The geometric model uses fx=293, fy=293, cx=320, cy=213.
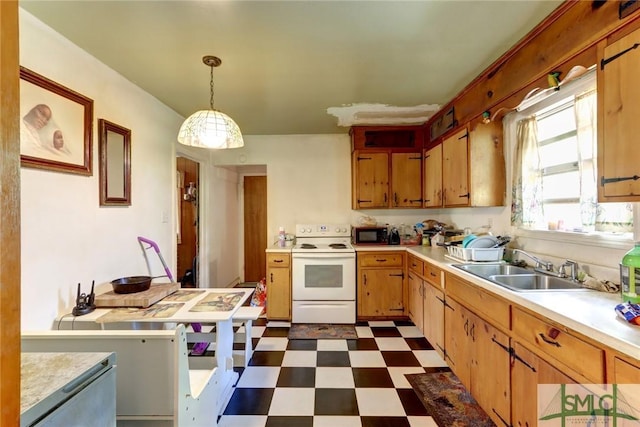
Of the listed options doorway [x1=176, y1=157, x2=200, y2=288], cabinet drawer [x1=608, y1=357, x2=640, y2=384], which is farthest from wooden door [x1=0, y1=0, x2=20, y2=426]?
doorway [x1=176, y1=157, x2=200, y2=288]

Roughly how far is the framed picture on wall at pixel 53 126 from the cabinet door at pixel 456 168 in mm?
2910

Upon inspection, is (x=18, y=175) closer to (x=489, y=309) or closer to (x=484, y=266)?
(x=489, y=309)

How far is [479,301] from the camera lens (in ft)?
5.79

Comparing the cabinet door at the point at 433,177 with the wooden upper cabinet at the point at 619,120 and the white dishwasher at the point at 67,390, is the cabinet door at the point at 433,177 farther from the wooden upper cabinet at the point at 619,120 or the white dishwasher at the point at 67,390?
the white dishwasher at the point at 67,390

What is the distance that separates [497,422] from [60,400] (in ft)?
6.46

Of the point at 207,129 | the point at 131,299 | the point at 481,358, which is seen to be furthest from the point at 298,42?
the point at 481,358

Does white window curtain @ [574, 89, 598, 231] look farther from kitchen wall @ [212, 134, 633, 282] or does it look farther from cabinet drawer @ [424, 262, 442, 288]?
kitchen wall @ [212, 134, 633, 282]

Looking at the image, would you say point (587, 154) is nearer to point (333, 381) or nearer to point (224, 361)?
point (333, 381)

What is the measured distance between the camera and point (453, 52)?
1.97 meters

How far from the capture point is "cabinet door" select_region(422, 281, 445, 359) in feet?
7.79

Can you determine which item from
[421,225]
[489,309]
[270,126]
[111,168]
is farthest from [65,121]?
[421,225]

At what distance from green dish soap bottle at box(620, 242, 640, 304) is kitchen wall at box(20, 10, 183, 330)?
9.37 ft

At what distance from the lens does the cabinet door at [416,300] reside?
2.86m

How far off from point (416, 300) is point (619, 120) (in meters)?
2.23
